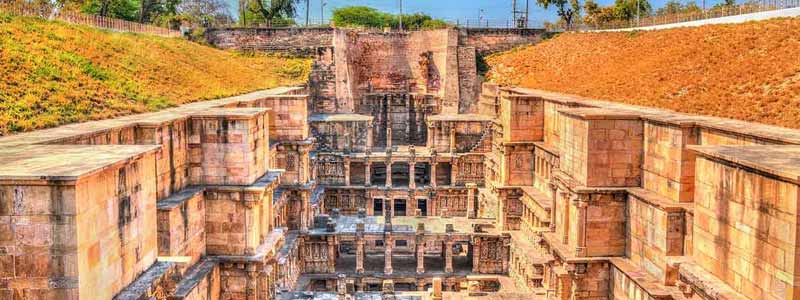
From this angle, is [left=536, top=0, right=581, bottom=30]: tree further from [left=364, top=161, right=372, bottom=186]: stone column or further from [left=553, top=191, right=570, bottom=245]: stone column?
[left=553, top=191, right=570, bottom=245]: stone column

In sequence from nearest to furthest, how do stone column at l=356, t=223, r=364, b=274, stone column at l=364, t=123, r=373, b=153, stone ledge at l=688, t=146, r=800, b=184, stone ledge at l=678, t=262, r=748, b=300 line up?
stone ledge at l=688, t=146, r=800, b=184 < stone ledge at l=678, t=262, r=748, b=300 < stone column at l=356, t=223, r=364, b=274 < stone column at l=364, t=123, r=373, b=153

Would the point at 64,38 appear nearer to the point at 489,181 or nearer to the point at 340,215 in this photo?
the point at 340,215

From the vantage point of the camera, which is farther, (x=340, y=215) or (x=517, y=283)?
(x=340, y=215)

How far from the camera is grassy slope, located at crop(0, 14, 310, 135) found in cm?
2002

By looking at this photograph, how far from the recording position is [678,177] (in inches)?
672

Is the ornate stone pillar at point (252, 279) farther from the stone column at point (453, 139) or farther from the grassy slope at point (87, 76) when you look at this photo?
the stone column at point (453, 139)

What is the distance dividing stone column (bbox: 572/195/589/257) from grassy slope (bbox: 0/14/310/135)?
13439 millimetres

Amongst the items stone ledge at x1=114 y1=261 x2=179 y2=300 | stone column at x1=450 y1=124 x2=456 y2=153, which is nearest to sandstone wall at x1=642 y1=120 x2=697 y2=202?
stone ledge at x1=114 y1=261 x2=179 y2=300

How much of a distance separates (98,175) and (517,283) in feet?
78.2

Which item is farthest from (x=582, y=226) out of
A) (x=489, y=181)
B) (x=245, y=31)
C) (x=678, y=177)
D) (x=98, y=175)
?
(x=245, y=31)

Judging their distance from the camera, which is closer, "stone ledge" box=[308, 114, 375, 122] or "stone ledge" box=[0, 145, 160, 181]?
"stone ledge" box=[0, 145, 160, 181]

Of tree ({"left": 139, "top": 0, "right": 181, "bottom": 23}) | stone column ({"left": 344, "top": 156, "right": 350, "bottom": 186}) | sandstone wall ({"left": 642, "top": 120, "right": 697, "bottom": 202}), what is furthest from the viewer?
tree ({"left": 139, "top": 0, "right": 181, "bottom": 23})

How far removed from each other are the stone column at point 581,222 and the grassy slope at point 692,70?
580cm

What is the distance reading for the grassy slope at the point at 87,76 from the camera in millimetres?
20016
